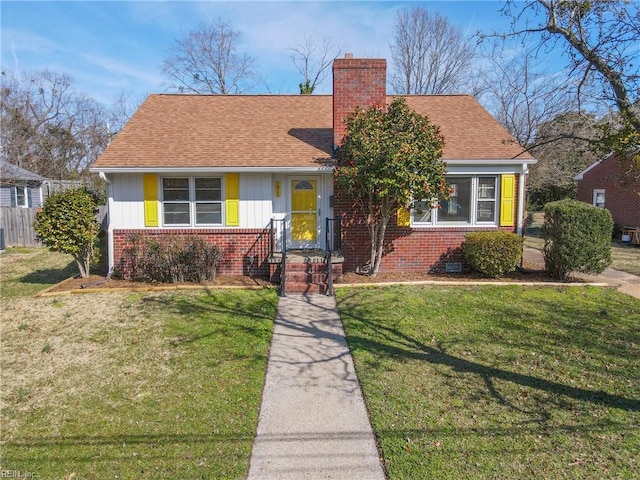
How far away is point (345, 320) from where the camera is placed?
6941 millimetres

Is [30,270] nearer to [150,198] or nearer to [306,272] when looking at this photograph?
Answer: [150,198]

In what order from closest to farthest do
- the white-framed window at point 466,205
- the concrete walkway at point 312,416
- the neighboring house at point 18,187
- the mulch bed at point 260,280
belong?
the concrete walkway at point 312,416 → the mulch bed at point 260,280 → the white-framed window at point 466,205 → the neighboring house at point 18,187

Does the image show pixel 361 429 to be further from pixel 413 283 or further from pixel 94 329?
pixel 413 283

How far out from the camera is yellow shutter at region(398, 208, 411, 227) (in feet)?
33.7

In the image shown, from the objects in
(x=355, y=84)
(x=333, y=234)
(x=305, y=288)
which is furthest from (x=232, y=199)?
(x=355, y=84)

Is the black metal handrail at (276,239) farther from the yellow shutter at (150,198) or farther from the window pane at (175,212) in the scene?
the yellow shutter at (150,198)

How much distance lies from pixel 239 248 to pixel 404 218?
399cm

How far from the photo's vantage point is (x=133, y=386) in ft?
15.3

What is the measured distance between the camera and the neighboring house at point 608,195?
19859 mm

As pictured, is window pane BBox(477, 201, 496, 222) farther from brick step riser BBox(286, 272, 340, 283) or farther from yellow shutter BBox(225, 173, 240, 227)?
yellow shutter BBox(225, 173, 240, 227)

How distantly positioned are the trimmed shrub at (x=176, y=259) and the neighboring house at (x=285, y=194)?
1.31ft

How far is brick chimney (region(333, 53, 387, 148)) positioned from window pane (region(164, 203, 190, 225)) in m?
3.96

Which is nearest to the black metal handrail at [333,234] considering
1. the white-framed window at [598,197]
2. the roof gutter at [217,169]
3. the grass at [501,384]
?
the roof gutter at [217,169]

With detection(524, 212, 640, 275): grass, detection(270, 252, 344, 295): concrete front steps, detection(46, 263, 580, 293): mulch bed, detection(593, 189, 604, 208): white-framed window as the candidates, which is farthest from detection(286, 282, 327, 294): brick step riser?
detection(593, 189, 604, 208): white-framed window
